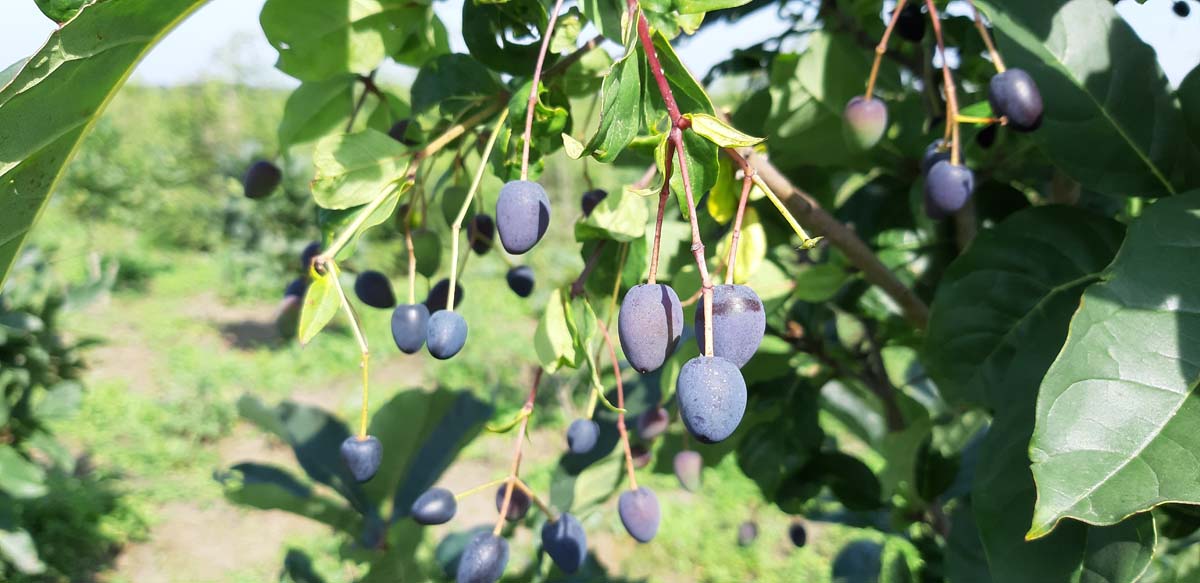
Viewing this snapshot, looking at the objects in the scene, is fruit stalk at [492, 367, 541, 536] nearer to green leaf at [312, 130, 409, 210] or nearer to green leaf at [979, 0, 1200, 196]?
green leaf at [312, 130, 409, 210]

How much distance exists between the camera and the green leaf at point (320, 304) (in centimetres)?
53

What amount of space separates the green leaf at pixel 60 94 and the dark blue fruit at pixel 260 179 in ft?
1.20

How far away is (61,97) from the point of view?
51 centimetres

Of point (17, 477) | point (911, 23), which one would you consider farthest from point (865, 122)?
point (17, 477)

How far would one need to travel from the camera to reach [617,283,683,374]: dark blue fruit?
1.63ft

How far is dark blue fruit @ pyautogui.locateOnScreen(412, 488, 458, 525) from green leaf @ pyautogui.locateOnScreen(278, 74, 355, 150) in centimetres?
36

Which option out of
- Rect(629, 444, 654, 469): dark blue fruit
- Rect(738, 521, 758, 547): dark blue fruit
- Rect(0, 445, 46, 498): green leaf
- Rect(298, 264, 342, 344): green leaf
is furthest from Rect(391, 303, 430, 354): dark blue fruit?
Rect(0, 445, 46, 498): green leaf

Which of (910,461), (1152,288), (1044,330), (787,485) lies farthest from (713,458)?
(1152,288)

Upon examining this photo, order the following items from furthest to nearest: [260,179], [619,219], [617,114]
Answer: [260,179] < [619,219] < [617,114]

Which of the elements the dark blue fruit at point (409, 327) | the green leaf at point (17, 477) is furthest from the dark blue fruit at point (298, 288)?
the green leaf at point (17, 477)

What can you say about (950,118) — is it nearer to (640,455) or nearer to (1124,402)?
(1124,402)

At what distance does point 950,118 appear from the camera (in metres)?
0.73

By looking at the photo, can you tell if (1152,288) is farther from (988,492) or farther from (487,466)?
(487,466)

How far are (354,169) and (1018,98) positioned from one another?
501mm
